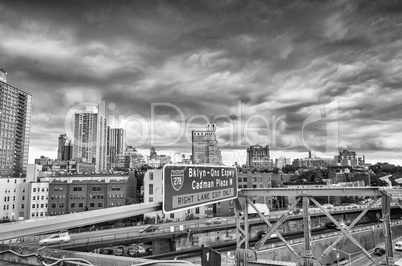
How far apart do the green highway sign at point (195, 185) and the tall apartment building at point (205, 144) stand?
14883 cm

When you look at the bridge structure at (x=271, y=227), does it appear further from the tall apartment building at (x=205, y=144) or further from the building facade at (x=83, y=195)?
the tall apartment building at (x=205, y=144)

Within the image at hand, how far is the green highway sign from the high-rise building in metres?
138

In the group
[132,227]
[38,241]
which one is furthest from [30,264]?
[132,227]

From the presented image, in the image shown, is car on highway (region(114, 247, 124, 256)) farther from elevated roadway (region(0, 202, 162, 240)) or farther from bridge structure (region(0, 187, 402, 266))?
elevated roadway (region(0, 202, 162, 240))

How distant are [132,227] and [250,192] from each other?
4700 centimetres

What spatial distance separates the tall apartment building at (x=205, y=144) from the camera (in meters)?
165

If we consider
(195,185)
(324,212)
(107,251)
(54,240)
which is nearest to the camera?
(195,185)

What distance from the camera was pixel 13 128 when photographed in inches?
5037

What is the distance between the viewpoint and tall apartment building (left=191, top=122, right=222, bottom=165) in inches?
6514

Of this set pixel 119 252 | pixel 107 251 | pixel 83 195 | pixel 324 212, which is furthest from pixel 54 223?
pixel 83 195

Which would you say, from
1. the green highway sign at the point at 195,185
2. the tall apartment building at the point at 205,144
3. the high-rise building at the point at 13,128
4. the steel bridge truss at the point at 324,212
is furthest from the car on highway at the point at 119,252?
the tall apartment building at the point at 205,144

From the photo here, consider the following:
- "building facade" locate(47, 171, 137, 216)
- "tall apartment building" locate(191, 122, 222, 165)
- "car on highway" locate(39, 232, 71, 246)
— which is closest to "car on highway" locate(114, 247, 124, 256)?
"car on highway" locate(39, 232, 71, 246)

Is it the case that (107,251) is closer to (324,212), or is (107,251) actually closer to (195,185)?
(324,212)

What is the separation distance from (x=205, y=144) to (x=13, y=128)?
103m
